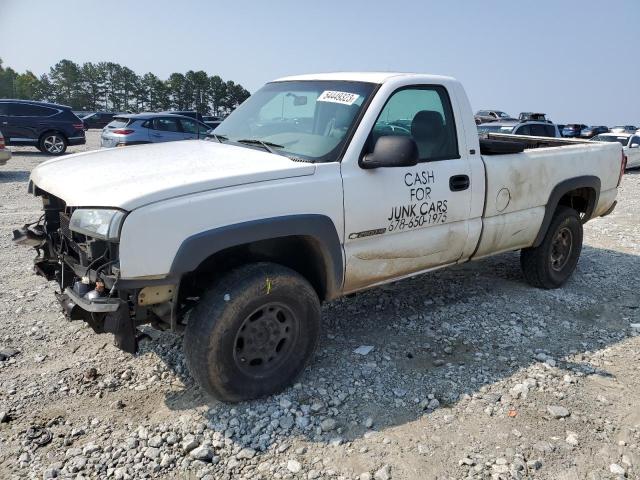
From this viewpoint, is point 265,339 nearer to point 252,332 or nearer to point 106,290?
point 252,332

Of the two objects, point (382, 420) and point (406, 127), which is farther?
point (406, 127)

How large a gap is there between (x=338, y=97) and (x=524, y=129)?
10718 mm

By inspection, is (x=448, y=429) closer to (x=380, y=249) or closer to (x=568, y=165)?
(x=380, y=249)

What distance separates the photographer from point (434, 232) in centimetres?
395

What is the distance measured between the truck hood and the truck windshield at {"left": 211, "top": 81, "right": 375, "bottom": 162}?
19 centimetres

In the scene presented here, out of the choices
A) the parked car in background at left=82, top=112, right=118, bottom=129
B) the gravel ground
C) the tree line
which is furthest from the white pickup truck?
the tree line

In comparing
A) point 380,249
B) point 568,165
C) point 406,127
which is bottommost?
point 380,249

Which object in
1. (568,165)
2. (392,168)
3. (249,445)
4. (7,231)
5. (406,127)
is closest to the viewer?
(249,445)

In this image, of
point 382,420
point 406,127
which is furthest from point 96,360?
point 406,127

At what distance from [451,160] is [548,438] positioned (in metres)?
1.99

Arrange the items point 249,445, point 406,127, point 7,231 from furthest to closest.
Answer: point 7,231
point 406,127
point 249,445

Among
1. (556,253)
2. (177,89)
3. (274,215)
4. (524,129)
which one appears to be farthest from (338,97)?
(177,89)

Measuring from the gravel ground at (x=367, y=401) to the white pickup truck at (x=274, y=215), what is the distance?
1.21ft

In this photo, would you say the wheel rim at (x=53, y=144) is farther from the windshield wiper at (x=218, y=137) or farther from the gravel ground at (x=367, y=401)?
the windshield wiper at (x=218, y=137)
